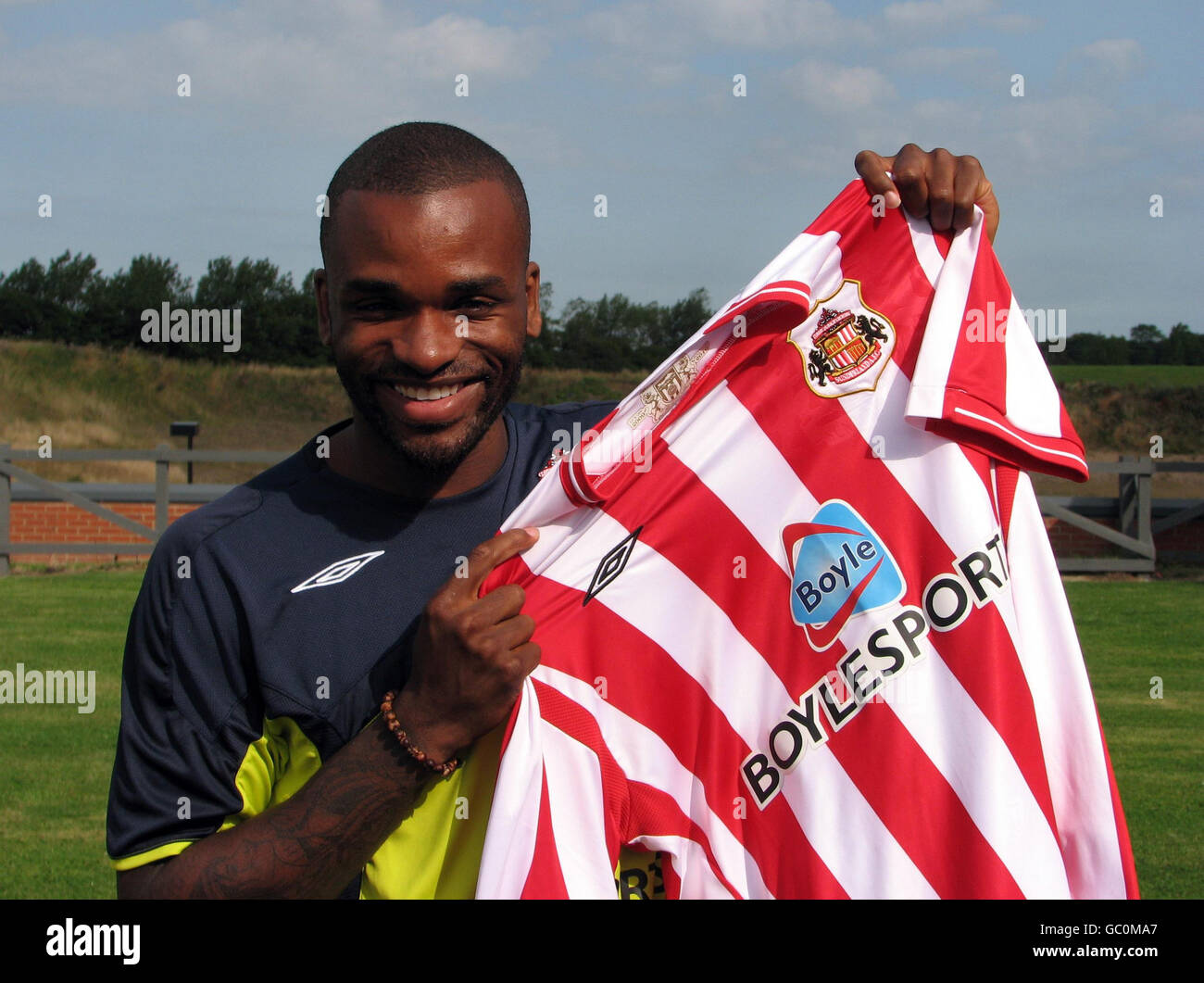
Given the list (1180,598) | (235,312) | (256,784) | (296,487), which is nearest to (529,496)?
(296,487)

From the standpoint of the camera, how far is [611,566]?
2377 mm

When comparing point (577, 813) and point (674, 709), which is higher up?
point (674, 709)

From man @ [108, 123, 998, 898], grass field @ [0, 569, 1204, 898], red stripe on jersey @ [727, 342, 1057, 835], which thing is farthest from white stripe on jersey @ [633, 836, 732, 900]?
grass field @ [0, 569, 1204, 898]

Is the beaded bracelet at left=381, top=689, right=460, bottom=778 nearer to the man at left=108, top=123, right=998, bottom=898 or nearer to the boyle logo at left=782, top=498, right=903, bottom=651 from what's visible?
the man at left=108, top=123, right=998, bottom=898

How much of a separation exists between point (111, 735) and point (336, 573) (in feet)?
19.1

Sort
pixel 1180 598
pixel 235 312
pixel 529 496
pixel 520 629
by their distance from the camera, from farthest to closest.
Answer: pixel 1180 598
pixel 235 312
pixel 529 496
pixel 520 629

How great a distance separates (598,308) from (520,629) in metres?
38.7

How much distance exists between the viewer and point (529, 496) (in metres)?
2.32

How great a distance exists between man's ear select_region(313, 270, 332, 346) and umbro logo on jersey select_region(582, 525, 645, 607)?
71 centimetres

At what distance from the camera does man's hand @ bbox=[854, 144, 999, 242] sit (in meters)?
2.41

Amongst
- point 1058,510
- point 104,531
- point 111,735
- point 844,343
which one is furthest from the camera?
point 104,531

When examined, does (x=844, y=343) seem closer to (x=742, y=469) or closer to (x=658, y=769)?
(x=742, y=469)

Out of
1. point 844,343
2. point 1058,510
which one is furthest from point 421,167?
point 1058,510
